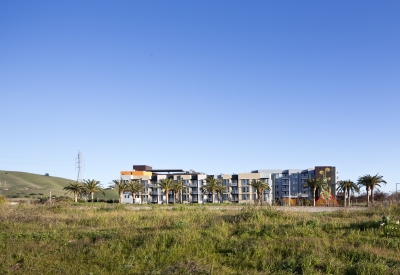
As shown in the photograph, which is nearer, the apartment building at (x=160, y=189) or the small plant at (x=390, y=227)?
the small plant at (x=390, y=227)

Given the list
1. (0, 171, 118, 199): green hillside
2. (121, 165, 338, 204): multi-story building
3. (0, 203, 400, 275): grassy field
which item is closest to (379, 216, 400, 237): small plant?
(0, 203, 400, 275): grassy field

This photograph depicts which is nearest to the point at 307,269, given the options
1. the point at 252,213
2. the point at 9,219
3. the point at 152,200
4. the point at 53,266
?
the point at 53,266

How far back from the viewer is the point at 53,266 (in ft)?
44.7

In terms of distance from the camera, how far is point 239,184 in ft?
372

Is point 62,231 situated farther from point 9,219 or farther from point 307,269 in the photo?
point 307,269

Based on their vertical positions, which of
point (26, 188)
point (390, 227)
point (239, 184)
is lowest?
point (26, 188)

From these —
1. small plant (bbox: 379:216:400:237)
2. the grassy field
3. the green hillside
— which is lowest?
the green hillside

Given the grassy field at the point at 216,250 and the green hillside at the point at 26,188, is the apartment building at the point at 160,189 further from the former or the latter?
the grassy field at the point at 216,250

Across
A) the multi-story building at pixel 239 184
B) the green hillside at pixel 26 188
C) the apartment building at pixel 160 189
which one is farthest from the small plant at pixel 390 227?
the green hillside at pixel 26 188

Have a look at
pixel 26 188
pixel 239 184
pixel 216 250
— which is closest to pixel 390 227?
pixel 216 250

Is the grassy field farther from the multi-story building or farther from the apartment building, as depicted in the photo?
the apartment building

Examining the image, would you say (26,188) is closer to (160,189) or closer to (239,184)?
(160,189)

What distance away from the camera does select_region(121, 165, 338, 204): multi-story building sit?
111562 mm

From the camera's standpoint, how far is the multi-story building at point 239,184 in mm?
111562
